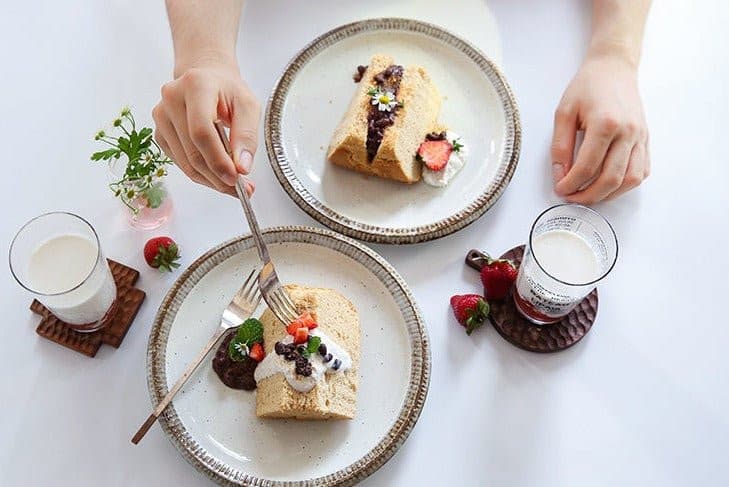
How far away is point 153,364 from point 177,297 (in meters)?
0.14

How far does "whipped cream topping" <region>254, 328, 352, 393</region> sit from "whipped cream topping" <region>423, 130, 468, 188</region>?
0.44 meters

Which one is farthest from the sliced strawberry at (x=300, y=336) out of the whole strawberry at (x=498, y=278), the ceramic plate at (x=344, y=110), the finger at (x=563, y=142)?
the finger at (x=563, y=142)

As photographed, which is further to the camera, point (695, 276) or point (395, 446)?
point (695, 276)

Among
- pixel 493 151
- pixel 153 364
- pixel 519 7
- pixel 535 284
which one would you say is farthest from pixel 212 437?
pixel 519 7

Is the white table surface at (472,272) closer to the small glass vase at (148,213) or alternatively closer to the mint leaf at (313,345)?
the small glass vase at (148,213)

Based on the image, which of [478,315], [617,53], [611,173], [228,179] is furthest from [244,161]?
[617,53]

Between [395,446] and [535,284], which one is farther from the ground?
[535,284]

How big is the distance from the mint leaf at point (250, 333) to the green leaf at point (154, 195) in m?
0.34

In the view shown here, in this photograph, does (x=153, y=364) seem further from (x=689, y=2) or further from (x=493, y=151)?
(x=689, y=2)

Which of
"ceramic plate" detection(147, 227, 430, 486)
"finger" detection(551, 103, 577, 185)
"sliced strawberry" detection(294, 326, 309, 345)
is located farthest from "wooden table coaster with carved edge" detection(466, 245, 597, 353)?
"sliced strawberry" detection(294, 326, 309, 345)

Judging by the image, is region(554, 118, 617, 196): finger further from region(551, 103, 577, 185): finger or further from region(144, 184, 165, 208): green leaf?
region(144, 184, 165, 208): green leaf

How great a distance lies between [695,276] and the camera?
1616 millimetres

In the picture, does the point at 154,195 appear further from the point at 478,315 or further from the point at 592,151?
the point at 592,151

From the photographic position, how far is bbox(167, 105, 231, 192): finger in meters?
1.47
